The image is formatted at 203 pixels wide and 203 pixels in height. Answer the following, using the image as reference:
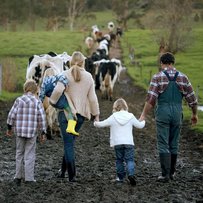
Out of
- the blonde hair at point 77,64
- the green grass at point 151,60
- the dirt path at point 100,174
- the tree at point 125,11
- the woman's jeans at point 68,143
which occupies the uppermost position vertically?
the tree at point 125,11

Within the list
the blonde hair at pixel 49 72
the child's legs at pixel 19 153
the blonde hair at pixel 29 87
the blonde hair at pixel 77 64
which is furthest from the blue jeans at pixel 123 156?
the blonde hair at pixel 49 72

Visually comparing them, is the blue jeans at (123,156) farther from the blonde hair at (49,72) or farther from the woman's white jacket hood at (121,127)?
the blonde hair at (49,72)

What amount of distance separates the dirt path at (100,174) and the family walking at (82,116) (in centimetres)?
33

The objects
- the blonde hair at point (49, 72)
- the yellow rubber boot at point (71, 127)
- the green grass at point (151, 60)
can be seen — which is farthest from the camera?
the green grass at point (151, 60)

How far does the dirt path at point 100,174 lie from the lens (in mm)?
8828

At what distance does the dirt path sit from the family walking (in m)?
0.33

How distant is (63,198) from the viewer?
8656mm

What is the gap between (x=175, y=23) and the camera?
1921 inches

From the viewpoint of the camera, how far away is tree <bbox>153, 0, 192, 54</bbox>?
49.4m

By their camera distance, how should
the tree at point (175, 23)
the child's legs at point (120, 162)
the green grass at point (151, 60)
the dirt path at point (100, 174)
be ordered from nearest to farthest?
the dirt path at point (100, 174), the child's legs at point (120, 162), the green grass at point (151, 60), the tree at point (175, 23)

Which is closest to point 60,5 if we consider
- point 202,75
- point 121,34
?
point 121,34

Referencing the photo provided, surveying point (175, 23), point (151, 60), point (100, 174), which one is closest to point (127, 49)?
point (175, 23)

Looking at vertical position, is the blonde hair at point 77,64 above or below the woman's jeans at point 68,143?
above

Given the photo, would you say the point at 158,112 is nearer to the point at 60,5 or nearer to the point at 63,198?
the point at 63,198
